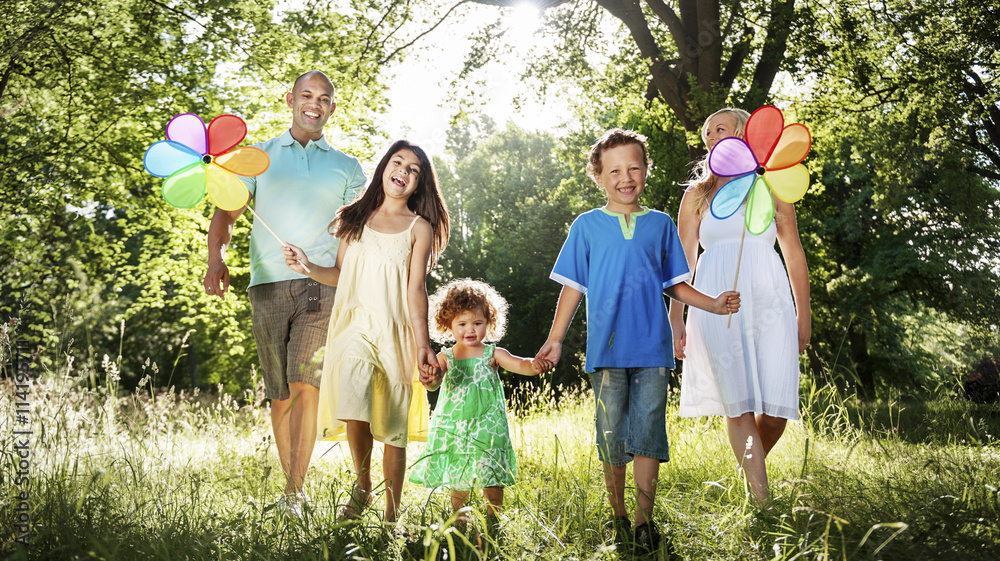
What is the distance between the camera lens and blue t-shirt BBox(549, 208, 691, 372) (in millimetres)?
3234

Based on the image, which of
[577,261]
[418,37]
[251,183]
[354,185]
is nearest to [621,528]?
[577,261]

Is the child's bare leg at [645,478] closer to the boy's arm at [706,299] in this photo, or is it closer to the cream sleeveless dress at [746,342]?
the cream sleeveless dress at [746,342]

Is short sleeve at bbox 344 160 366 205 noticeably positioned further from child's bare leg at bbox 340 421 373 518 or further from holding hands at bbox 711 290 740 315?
holding hands at bbox 711 290 740 315

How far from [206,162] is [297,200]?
47 centimetres

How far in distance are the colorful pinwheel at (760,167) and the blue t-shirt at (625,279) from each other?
32 cm

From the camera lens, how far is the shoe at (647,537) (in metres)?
2.87

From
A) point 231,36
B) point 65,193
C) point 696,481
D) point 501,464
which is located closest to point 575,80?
point 231,36

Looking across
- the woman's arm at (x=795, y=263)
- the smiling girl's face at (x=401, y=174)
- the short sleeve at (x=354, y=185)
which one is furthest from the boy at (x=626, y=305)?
the short sleeve at (x=354, y=185)

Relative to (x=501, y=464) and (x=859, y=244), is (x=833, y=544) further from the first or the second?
(x=859, y=244)

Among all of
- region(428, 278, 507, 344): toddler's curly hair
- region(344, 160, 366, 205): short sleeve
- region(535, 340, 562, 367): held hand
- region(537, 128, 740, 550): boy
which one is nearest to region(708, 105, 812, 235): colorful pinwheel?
region(537, 128, 740, 550): boy

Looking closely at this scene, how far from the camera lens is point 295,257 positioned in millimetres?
3373

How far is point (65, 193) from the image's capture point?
10820mm

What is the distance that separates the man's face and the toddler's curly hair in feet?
3.67

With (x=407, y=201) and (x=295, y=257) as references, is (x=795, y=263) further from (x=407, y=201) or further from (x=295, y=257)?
(x=295, y=257)
